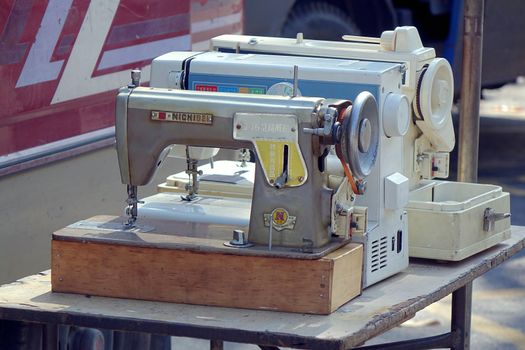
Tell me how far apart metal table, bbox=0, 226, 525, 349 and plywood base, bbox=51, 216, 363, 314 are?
24 millimetres

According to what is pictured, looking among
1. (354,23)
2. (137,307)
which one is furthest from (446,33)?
Answer: (137,307)

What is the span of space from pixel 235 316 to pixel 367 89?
2.24 feet

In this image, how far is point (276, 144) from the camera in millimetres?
2711

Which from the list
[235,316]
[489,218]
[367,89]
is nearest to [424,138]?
[489,218]

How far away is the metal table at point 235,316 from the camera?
2.52m

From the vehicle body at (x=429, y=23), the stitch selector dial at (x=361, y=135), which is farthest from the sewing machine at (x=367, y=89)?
the vehicle body at (x=429, y=23)

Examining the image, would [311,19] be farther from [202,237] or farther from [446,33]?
[202,237]

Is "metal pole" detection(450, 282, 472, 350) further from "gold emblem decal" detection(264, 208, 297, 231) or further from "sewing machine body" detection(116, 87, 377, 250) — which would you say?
"gold emblem decal" detection(264, 208, 297, 231)

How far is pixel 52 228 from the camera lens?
4137mm

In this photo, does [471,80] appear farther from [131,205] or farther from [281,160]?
[131,205]

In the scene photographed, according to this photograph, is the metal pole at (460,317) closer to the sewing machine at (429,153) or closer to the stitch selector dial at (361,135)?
the sewing machine at (429,153)

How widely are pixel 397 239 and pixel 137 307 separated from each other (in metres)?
0.72

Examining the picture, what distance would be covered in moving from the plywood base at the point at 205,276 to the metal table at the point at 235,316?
2 cm

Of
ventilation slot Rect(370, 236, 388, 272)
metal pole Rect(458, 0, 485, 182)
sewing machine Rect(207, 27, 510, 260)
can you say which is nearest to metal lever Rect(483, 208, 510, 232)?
sewing machine Rect(207, 27, 510, 260)
